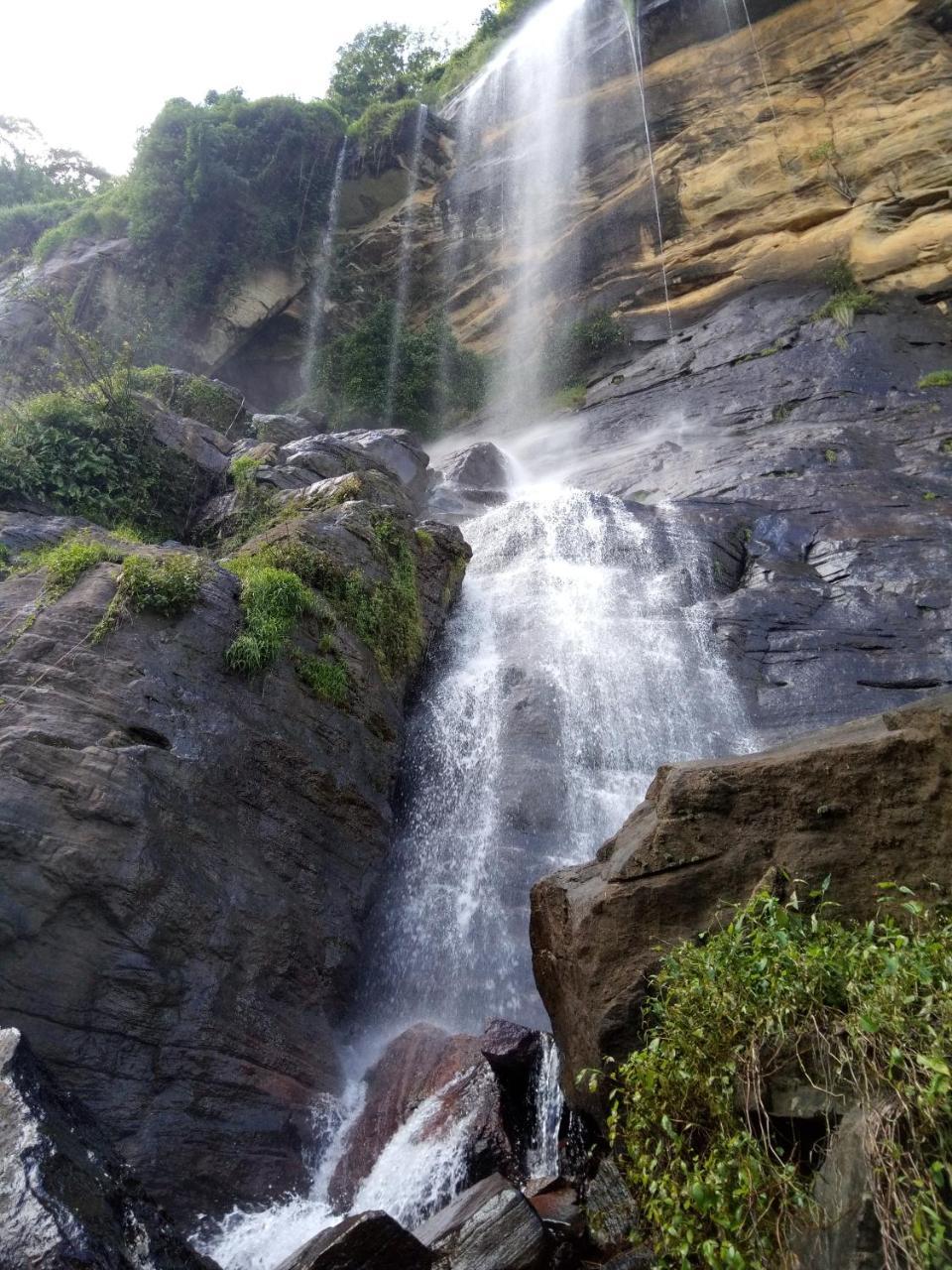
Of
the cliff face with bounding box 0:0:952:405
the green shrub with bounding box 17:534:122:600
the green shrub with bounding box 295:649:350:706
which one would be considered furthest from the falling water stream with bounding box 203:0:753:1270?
the cliff face with bounding box 0:0:952:405

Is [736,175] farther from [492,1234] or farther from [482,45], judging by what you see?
[492,1234]

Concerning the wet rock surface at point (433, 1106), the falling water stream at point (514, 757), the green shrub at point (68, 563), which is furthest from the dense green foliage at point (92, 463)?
the wet rock surface at point (433, 1106)

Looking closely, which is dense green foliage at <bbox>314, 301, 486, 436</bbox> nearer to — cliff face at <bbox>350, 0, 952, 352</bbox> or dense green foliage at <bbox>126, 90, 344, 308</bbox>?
cliff face at <bbox>350, 0, 952, 352</bbox>

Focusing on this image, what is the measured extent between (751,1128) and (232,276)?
25.8 m

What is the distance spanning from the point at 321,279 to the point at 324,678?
20818 millimetres

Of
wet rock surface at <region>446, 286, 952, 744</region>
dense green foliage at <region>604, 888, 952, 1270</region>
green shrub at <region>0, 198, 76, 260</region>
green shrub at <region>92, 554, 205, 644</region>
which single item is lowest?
wet rock surface at <region>446, 286, 952, 744</region>

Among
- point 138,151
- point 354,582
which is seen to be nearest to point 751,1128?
point 354,582

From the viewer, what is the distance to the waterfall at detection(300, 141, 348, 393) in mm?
25361

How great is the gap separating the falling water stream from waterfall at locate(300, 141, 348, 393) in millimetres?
10766

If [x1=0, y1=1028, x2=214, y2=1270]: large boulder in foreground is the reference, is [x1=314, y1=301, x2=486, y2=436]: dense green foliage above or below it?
below

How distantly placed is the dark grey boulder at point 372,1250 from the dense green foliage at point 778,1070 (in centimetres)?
115

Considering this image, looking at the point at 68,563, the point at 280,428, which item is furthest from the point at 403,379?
the point at 68,563

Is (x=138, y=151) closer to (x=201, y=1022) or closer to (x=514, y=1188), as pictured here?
(x=201, y=1022)

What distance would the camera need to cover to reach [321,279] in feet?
85.0
